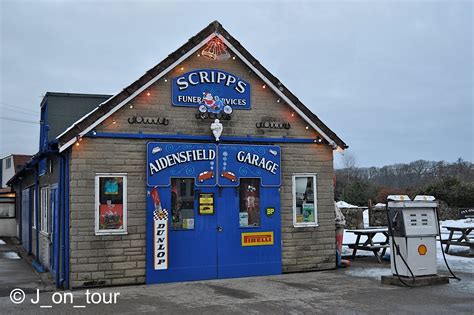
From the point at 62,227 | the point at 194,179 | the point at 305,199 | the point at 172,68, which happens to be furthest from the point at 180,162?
the point at 305,199

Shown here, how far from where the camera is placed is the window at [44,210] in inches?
536

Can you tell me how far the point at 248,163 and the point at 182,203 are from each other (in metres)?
1.88

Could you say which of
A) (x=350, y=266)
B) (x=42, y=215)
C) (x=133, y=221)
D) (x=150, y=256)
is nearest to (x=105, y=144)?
(x=133, y=221)

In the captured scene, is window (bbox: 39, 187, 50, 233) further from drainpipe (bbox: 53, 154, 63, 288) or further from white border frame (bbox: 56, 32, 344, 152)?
white border frame (bbox: 56, 32, 344, 152)

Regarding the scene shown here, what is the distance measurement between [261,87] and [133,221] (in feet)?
14.8

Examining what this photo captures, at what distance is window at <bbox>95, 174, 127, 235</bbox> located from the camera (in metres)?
11.2

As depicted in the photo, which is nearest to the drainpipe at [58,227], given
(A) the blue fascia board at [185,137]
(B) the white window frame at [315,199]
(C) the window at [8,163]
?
(A) the blue fascia board at [185,137]

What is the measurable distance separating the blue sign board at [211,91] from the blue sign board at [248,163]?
3.25ft

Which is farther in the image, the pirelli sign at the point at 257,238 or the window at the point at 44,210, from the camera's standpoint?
the window at the point at 44,210

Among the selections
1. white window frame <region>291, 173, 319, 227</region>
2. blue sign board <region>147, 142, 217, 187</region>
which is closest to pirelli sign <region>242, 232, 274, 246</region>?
white window frame <region>291, 173, 319, 227</region>

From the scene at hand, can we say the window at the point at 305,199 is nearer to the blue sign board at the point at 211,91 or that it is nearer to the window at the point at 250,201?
the window at the point at 250,201

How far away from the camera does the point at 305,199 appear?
13328 millimetres

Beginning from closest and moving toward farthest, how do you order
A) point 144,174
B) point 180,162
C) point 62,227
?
point 62,227
point 144,174
point 180,162

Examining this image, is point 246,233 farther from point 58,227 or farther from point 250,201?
point 58,227
